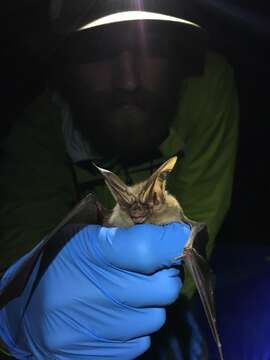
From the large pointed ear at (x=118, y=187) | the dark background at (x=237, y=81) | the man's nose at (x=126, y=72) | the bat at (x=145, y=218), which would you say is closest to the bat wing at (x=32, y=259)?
the bat at (x=145, y=218)

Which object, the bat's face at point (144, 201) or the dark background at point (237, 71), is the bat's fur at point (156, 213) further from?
the dark background at point (237, 71)

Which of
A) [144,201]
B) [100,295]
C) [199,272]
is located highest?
[144,201]

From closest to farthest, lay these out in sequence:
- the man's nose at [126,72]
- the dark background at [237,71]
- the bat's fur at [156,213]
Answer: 1. the bat's fur at [156,213]
2. the man's nose at [126,72]
3. the dark background at [237,71]

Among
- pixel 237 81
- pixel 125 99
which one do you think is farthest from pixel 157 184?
pixel 237 81


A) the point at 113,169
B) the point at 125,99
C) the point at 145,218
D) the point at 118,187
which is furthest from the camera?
the point at 113,169

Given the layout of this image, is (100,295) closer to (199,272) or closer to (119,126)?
(199,272)

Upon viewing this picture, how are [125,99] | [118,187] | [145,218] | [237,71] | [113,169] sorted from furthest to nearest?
[237,71], [113,169], [125,99], [145,218], [118,187]

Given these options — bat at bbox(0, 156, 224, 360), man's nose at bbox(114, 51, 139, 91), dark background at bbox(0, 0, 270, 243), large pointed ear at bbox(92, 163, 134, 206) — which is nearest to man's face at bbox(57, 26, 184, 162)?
man's nose at bbox(114, 51, 139, 91)
